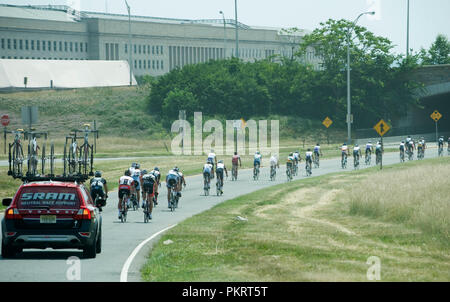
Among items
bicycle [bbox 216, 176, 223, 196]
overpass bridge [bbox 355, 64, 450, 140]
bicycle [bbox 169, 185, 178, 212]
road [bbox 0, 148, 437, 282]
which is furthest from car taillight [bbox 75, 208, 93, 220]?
overpass bridge [bbox 355, 64, 450, 140]

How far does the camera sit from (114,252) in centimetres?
1847

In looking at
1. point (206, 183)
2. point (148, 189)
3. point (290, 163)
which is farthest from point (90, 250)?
point (290, 163)

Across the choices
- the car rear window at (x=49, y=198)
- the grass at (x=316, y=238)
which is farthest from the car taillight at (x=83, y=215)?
the grass at (x=316, y=238)

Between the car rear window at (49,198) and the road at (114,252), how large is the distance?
3.43 feet

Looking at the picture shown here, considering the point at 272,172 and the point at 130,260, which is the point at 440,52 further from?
the point at 130,260

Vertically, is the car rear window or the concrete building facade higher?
the concrete building facade

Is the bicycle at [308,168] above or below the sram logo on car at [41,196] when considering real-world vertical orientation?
below

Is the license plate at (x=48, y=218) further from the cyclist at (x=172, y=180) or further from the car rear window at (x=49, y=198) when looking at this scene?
the cyclist at (x=172, y=180)

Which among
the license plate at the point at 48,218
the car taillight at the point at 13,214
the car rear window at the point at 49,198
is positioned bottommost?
the license plate at the point at 48,218

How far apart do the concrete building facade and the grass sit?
100670 mm

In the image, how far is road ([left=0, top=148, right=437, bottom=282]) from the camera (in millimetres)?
14492

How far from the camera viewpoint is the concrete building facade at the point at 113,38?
5344 inches

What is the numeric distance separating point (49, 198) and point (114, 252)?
2.56 m

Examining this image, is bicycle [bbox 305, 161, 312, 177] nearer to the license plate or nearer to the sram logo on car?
the sram logo on car
